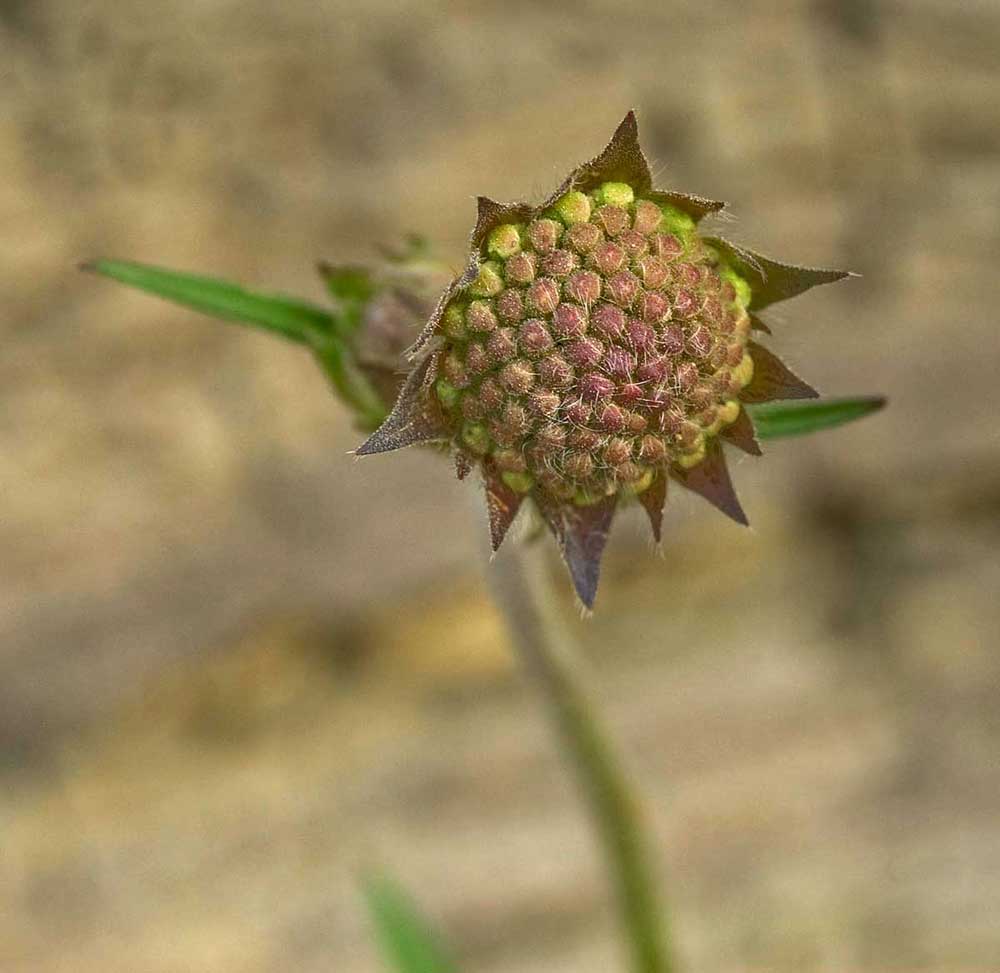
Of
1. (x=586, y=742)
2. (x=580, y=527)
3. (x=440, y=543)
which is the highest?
(x=580, y=527)

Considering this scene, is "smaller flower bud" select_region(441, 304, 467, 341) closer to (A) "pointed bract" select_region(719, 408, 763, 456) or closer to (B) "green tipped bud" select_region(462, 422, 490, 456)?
(B) "green tipped bud" select_region(462, 422, 490, 456)

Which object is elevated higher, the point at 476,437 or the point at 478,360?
the point at 478,360

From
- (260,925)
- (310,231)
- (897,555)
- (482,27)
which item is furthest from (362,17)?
(260,925)

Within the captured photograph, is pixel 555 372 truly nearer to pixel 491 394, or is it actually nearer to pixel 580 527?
pixel 491 394

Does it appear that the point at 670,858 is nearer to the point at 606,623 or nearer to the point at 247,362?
the point at 606,623

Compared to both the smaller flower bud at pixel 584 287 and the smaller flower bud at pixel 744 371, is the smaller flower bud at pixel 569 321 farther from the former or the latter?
the smaller flower bud at pixel 744 371

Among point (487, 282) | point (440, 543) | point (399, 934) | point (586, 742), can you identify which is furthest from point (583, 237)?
point (440, 543)

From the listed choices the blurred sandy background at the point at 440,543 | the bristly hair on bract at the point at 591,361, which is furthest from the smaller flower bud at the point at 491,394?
the blurred sandy background at the point at 440,543

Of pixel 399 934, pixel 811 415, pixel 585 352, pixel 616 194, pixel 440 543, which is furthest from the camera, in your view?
pixel 440 543
